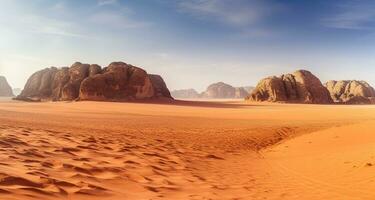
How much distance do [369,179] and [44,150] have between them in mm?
8160

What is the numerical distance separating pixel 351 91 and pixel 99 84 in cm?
8587

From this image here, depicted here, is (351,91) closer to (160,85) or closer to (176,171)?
(160,85)

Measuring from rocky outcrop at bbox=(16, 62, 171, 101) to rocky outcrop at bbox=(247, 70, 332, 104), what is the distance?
1181 inches

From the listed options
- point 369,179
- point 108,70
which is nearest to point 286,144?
point 369,179

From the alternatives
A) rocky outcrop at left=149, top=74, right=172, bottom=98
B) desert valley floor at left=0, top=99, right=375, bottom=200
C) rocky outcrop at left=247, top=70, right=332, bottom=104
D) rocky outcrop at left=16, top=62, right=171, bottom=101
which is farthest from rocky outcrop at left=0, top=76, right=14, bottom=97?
desert valley floor at left=0, top=99, right=375, bottom=200

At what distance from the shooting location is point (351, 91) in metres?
111

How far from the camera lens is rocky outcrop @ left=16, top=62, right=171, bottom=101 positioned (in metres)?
60.4

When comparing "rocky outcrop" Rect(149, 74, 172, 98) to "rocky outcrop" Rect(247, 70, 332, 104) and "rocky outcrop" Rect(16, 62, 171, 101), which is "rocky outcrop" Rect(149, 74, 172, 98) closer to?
→ "rocky outcrop" Rect(16, 62, 171, 101)

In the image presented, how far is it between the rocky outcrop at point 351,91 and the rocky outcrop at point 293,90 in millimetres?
15500

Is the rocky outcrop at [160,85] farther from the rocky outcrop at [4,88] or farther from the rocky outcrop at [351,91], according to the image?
the rocky outcrop at [4,88]

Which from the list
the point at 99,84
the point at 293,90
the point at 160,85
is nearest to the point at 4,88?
the point at 160,85

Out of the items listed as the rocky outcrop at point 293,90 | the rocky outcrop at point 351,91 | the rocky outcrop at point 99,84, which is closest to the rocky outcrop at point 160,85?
the rocky outcrop at point 99,84

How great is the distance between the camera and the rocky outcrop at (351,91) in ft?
321

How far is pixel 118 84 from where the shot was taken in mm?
63125
